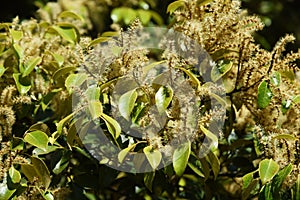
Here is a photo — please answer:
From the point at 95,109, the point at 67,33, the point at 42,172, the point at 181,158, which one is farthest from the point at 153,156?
the point at 67,33

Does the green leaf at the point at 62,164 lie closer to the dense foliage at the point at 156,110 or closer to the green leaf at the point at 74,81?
the dense foliage at the point at 156,110

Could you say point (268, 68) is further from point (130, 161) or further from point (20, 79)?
point (20, 79)

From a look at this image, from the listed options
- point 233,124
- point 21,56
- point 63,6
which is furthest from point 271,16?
point 21,56

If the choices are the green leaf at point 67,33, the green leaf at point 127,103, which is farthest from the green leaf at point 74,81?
the green leaf at point 67,33

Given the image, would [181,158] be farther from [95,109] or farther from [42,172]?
[42,172]

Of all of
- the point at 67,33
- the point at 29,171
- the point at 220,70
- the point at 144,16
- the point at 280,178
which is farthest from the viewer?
the point at 144,16

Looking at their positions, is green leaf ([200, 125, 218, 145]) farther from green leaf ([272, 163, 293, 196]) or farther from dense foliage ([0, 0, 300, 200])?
green leaf ([272, 163, 293, 196])
